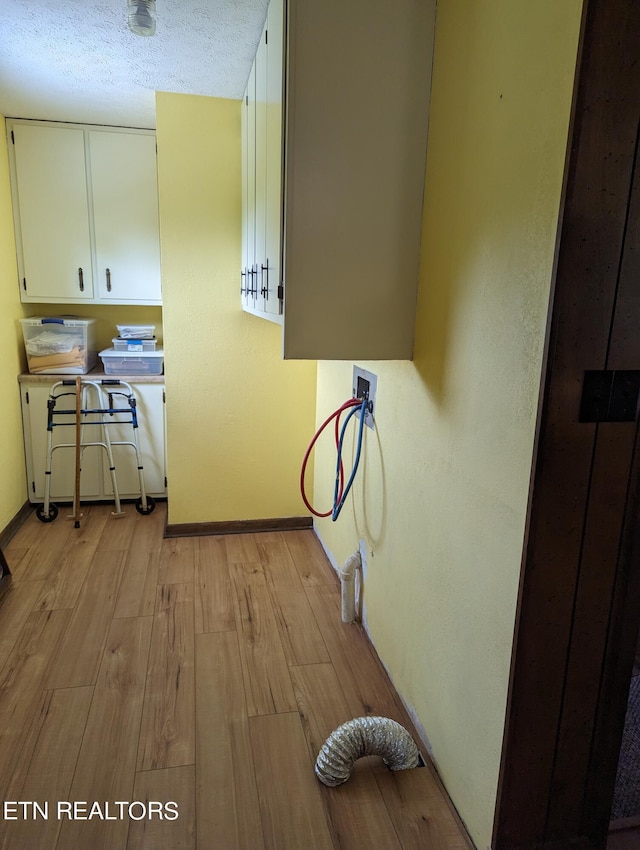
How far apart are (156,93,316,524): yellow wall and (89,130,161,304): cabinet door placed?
0.62 metres

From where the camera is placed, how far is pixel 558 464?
1104 millimetres

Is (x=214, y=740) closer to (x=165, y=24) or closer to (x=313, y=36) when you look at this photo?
(x=313, y=36)

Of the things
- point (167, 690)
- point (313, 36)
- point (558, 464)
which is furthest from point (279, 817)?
point (313, 36)

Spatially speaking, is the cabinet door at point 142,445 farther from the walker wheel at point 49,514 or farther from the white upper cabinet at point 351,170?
the white upper cabinet at point 351,170

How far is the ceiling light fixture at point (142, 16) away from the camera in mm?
1785

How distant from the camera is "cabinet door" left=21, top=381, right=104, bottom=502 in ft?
10.8

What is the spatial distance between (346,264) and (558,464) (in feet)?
2.69

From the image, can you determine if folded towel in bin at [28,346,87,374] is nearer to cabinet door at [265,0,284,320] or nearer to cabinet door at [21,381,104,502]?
cabinet door at [21,381,104,502]

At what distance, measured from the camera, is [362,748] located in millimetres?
1570

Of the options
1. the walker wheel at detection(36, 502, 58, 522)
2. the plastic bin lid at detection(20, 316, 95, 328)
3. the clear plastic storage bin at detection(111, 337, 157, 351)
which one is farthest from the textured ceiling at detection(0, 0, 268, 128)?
the walker wheel at detection(36, 502, 58, 522)

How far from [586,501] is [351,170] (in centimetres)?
105

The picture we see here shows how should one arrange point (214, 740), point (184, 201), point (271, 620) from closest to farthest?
point (214, 740)
point (271, 620)
point (184, 201)

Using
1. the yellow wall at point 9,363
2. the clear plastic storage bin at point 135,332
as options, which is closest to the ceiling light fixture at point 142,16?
the yellow wall at point 9,363

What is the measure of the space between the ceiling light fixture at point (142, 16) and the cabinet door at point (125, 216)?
149cm
